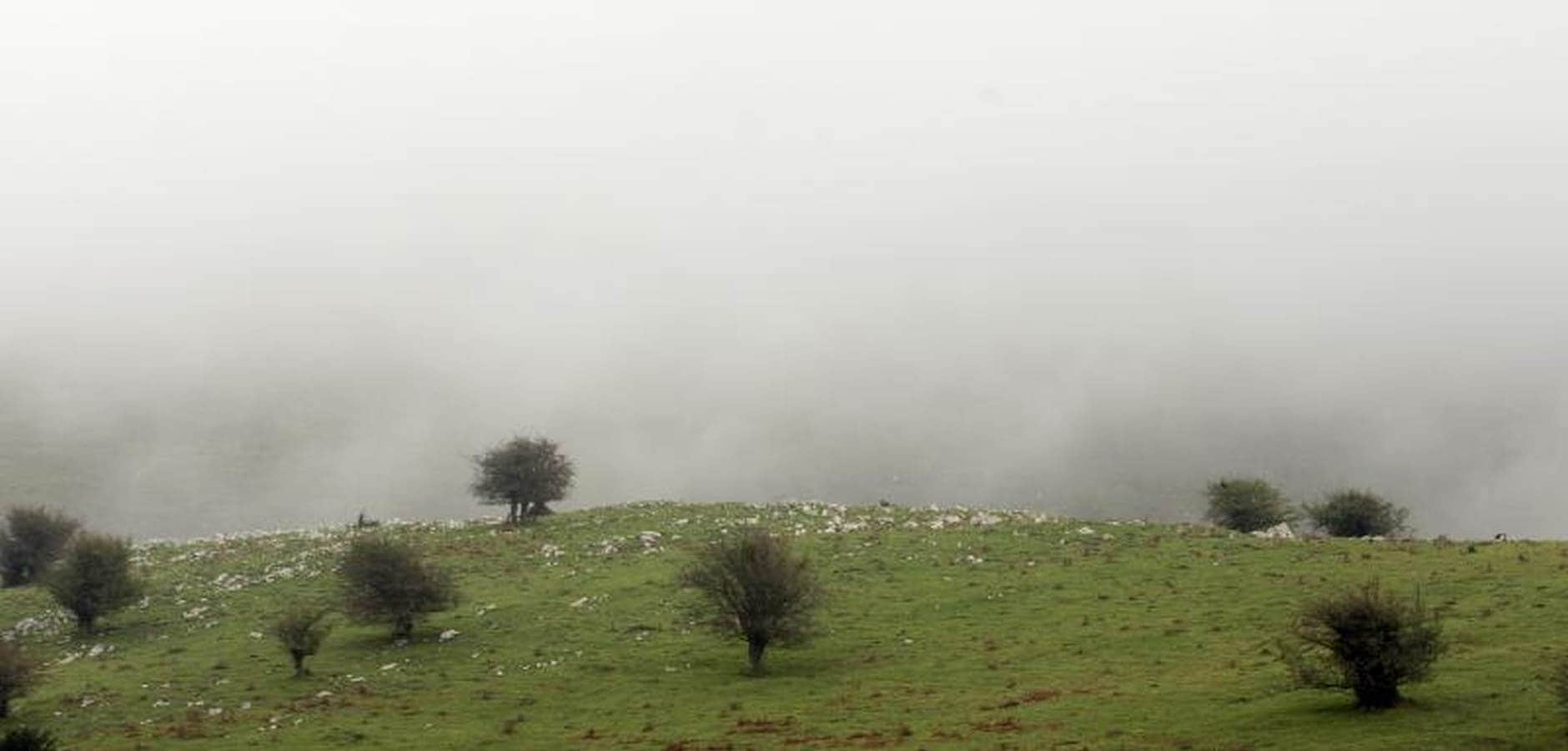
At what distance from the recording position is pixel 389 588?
176ft

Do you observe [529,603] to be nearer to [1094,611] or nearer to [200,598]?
[200,598]

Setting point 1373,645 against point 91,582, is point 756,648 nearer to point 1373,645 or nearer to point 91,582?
point 1373,645

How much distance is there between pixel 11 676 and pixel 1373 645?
151 feet

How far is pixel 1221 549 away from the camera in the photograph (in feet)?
200

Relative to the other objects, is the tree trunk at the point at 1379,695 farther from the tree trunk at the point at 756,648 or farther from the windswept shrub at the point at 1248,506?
the windswept shrub at the point at 1248,506

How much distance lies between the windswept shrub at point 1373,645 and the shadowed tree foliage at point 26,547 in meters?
71.6

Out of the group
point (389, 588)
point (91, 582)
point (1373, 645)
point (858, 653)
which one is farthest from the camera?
point (91, 582)

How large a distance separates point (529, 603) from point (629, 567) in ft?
24.0

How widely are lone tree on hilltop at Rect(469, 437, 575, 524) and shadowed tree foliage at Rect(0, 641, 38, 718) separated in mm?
35264

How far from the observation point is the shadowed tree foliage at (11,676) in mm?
43562

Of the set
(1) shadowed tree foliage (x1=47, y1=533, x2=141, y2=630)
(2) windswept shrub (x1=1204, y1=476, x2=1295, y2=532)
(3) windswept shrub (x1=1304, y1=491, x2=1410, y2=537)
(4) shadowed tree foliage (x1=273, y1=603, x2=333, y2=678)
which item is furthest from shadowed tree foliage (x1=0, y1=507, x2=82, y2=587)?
(3) windswept shrub (x1=1304, y1=491, x2=1410, y2=537)

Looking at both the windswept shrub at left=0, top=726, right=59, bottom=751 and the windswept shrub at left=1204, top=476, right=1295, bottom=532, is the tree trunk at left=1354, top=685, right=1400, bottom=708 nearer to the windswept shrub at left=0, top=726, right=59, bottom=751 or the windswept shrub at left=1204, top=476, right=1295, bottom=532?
the windswept shrub at left=0, top=726, right=59, bottom=751

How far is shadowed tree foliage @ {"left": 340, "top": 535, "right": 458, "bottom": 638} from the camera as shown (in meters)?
53.8

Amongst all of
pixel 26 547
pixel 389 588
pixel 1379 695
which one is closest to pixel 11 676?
pixel 389 588
